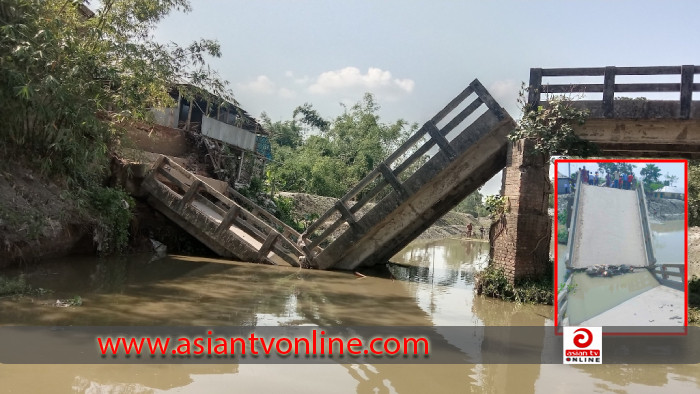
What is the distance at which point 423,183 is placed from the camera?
Result: 10.6 m

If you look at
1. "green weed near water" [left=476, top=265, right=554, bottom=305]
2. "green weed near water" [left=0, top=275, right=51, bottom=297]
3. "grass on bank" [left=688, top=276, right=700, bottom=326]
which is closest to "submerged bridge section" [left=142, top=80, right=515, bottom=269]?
"green weed near water" [left=476, top=265, right=554, bottom=305]

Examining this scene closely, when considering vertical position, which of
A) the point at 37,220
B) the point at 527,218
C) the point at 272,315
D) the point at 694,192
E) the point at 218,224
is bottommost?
the point at 272,315

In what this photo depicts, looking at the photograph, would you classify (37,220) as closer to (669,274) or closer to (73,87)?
(73,87)

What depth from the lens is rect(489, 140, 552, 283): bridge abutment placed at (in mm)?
9055

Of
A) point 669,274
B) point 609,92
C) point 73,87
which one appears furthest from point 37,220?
point 609,92

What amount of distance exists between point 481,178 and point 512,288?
3.08 m

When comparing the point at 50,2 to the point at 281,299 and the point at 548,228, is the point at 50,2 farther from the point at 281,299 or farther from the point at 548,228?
the point at 548,228

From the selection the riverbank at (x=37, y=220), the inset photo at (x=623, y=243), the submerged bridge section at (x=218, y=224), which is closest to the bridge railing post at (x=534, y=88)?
the inset photo at (x=623, y=243)

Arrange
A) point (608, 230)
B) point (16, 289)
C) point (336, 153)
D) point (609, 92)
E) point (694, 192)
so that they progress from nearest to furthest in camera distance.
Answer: point (608, 230)
point (16, 289)
point (609, 92)
point (694, 192)
point (336, 153)

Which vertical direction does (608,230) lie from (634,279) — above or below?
above

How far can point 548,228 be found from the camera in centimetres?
929

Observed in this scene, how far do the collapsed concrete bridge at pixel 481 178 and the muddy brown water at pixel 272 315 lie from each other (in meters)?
0.75

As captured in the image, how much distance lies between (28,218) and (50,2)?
396cm

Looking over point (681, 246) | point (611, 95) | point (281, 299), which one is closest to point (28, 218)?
point (281, 299)
